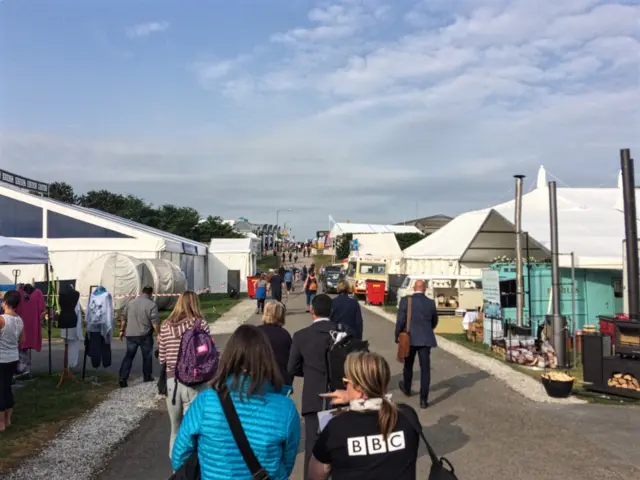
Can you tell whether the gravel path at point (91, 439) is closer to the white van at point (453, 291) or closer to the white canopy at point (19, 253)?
the white canopy at point (19, 253)

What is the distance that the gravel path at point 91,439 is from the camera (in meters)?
5.70

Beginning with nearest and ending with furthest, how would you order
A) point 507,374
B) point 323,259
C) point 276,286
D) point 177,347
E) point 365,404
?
point 365,404 → point 177,347 → point 507,374 → point 276,286 → point 323,259

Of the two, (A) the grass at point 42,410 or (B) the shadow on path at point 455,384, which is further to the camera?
(B) the shadow on path at point 455,384

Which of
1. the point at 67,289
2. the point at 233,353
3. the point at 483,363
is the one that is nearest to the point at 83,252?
the point at 67,289

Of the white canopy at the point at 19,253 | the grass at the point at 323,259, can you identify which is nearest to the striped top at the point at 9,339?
the white canopy at the point at 19,253

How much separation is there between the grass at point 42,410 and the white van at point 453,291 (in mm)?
14095

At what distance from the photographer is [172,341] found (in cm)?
557

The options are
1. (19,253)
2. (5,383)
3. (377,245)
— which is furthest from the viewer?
(377,245)

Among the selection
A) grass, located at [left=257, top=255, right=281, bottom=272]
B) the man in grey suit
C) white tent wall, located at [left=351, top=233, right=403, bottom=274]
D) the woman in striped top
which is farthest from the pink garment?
grass, located at [left=257, top=255, right=281, bottom=272]

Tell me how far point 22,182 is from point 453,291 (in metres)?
32.4

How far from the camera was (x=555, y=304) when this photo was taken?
12.2 metres

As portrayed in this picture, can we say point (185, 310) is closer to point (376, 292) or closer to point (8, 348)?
point (8, 348)

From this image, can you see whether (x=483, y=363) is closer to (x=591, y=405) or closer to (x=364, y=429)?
(x=591, y=405)

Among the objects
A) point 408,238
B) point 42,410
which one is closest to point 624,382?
point 42,410
